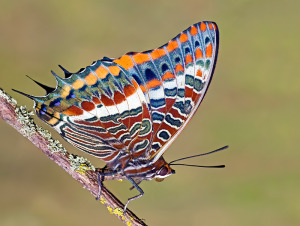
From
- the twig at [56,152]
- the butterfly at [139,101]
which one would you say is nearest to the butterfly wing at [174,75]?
Answer: the butterfly at [139,101]

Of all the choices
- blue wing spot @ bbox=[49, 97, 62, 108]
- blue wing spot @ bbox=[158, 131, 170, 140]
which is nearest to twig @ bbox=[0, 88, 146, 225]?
blue wing spot @ bbox=[49, 97, 62, 108]

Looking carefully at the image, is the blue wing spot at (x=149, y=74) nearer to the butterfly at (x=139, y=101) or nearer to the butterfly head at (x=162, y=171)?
the butterfly at (x=139, y=101)

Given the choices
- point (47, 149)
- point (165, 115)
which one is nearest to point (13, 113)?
point (47, 149)

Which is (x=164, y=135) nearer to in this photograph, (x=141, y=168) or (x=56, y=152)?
(x=141, y=168)

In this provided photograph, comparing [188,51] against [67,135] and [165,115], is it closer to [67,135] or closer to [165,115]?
[165,115]

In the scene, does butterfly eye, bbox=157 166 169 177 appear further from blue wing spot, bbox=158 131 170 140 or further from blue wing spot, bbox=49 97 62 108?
blue wing spot, bbox=49 97 62 108
